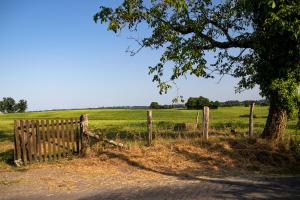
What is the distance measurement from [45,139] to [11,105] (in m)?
116

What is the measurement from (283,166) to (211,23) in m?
7.37

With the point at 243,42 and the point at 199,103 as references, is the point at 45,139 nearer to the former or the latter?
the point at 243,42

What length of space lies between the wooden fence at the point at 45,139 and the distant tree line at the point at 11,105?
113105 mm

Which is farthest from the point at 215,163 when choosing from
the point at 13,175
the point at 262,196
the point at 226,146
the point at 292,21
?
the point at 13,175

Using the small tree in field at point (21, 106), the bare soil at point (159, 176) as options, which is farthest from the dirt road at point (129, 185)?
the small tree in field at point (21, 106)

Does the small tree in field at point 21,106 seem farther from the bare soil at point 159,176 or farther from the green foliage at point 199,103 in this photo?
the bare soil at point 159,176

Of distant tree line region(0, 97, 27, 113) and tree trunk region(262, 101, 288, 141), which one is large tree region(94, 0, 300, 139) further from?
distant tree line region(0, 97, 27, 113)

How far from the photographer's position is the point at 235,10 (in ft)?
59.6

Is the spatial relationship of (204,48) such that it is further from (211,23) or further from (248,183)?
(248,183)

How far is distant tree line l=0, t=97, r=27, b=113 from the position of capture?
12468 cm

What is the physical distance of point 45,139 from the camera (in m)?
16.1

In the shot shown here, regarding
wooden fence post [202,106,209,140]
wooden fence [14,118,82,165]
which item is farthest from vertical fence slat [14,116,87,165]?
wooden fence post [202,106,209,140]

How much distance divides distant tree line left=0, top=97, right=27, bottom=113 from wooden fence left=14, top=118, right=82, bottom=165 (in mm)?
113105

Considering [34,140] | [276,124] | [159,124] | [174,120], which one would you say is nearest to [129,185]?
[34,140]
